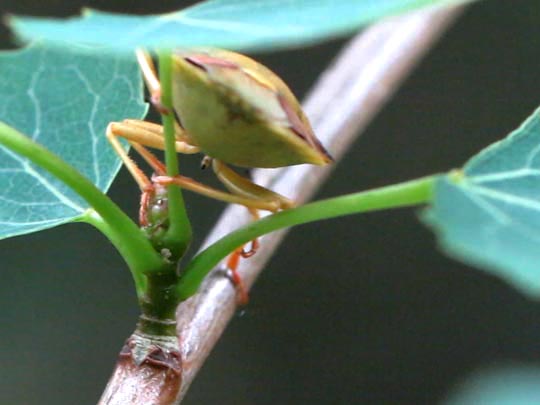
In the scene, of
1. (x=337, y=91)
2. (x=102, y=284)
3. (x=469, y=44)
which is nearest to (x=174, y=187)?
(x=337, y=91)

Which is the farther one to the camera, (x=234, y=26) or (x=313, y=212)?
(x=313, y=212)

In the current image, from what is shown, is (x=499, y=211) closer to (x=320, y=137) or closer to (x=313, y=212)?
(x=313, y=212)

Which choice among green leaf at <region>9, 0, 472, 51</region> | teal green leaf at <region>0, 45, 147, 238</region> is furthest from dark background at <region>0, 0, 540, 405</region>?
green leaf at <region>9, 0, 472, 51</region>

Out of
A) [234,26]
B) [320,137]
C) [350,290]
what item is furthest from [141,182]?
[350,290]

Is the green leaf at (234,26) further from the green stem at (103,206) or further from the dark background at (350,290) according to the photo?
the dark background at (350,290)

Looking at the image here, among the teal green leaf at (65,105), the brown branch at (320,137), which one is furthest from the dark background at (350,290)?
the teal green leaf at (65,105)

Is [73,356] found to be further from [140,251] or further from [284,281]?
[140,251]

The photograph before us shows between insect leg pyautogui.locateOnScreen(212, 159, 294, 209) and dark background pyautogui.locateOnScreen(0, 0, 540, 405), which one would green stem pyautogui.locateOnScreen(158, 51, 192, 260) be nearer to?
insect leg pyautogui.locateOnScreen(212, 159, 294, 209)
